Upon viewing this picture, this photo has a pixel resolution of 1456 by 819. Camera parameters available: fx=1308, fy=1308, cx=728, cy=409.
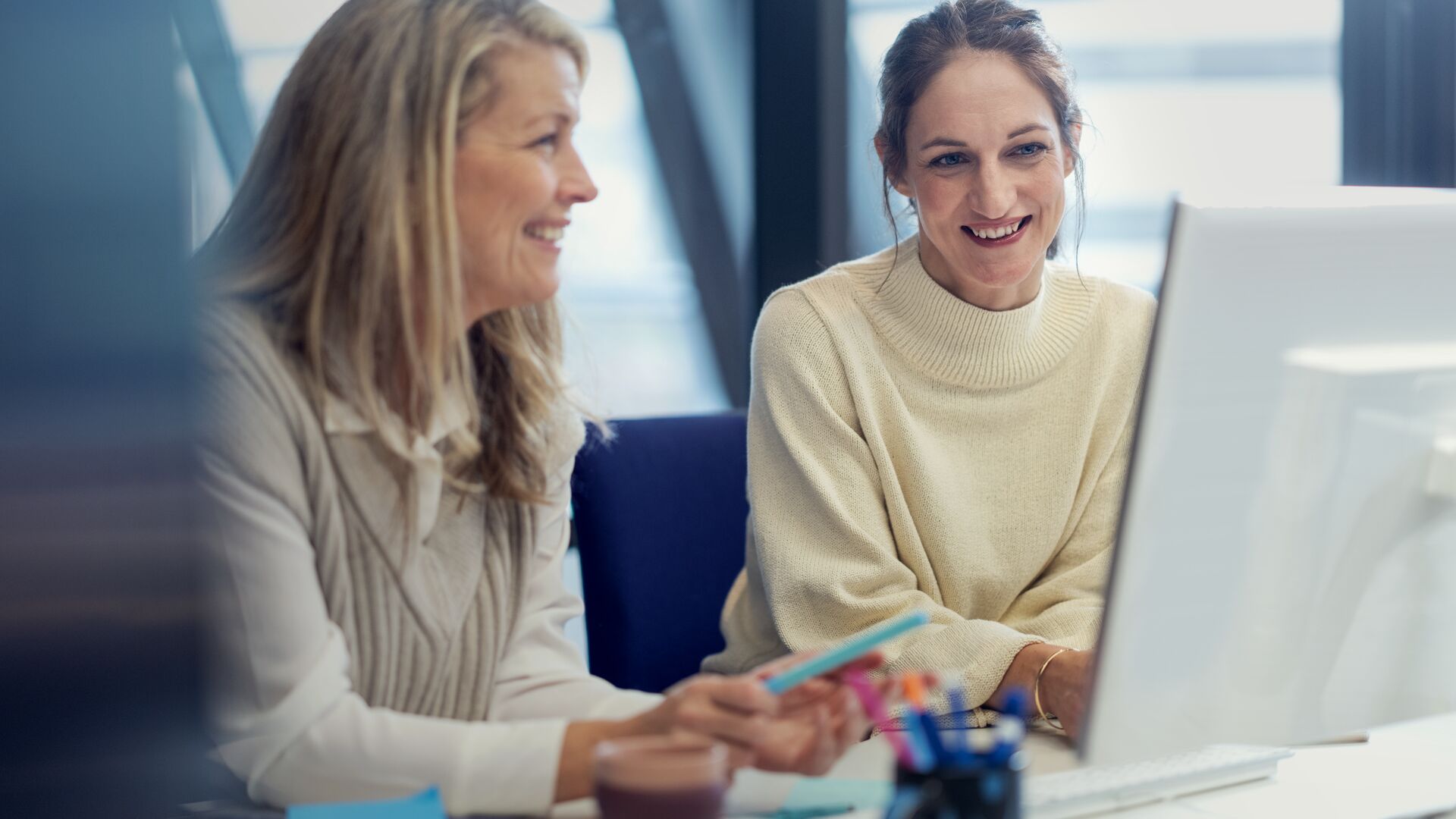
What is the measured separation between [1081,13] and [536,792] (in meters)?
2.29

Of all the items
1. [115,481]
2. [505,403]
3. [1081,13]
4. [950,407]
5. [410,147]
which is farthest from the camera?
[1081,13]

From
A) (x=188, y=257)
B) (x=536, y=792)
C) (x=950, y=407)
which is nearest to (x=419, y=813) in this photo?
(x=536, y=792)

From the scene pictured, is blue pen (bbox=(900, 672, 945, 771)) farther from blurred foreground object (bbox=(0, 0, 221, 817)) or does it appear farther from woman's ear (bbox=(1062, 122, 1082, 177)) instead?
woman's ear (bbox=(1062, 122, 1082, 177))

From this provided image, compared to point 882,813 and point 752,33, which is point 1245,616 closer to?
point 882,813

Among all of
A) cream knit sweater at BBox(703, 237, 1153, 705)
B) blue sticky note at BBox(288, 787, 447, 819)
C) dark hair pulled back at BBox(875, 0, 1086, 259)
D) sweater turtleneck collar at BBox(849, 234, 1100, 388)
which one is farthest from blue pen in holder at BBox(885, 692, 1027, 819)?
dark hair pulled back at BBox(875, 0, 1086, 259)

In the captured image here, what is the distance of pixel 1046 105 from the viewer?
1.52m

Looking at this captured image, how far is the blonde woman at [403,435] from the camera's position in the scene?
862mm

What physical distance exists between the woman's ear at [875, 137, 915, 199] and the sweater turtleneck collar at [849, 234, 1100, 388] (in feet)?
0.30

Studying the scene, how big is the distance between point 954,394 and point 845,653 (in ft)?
2.89

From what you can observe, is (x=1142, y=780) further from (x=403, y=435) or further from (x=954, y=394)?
(x=954, y=394)

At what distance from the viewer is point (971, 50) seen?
1508 millimetres

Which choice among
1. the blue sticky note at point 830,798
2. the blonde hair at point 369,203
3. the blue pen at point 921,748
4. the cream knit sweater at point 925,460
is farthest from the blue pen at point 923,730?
the cream knit sweater at point 925,460

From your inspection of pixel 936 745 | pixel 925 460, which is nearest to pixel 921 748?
pixel 936 745

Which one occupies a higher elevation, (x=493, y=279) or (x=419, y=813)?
(x=493, y=279)
